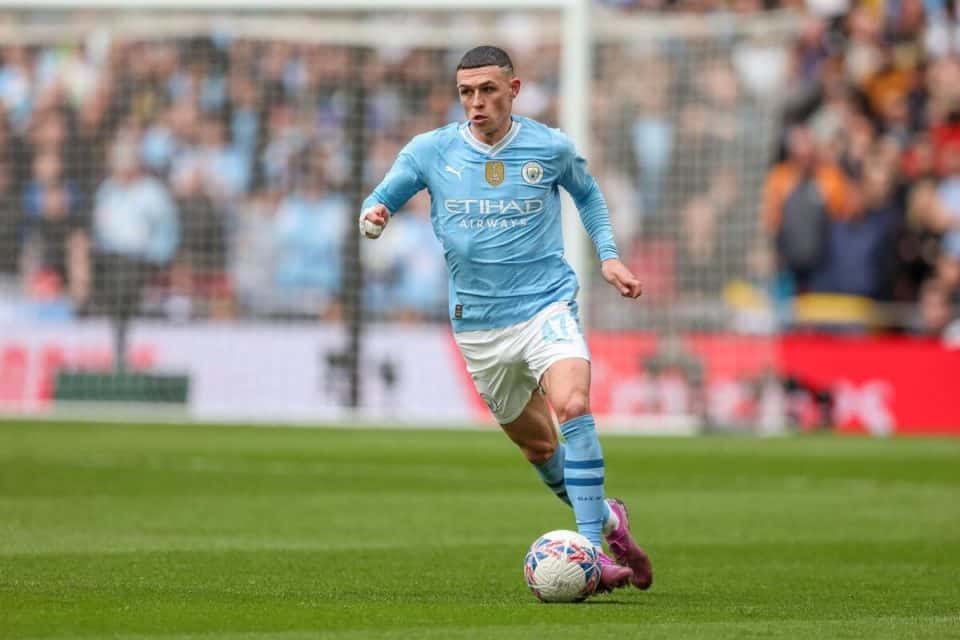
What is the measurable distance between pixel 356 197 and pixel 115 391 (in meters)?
3.84

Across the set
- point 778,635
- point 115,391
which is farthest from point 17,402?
point 778,635

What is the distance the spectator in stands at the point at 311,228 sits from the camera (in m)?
23.4

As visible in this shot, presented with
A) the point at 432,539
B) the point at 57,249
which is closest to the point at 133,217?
the point at 57,249

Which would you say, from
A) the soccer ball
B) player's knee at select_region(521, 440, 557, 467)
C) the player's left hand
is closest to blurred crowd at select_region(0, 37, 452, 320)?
player's knee at select_region(521, 440, 557, 467)

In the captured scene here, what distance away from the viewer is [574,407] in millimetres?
8086

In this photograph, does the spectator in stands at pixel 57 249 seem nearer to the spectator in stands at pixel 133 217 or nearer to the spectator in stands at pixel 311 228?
A: the spectator in stands at pixel 133 217

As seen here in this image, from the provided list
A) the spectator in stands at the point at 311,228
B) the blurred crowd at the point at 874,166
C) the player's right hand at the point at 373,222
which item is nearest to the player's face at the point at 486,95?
the player's right hand at the point at 373,222

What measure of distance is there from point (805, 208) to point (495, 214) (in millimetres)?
15356

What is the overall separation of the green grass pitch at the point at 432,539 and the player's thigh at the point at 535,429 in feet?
1.96

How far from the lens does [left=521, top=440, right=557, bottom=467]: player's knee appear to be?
899cm

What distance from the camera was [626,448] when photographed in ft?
62.5

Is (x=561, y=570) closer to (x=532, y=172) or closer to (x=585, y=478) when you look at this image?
(x=585, y=478)

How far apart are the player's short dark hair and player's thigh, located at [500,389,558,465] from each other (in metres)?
1.58

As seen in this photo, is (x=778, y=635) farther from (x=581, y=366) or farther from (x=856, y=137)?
(x=856, y=137)
